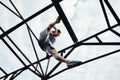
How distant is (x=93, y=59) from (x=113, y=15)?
1.49 m

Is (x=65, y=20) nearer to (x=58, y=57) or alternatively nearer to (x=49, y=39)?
(x=49, y=39)

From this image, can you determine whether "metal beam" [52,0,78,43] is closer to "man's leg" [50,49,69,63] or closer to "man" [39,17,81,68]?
"man" [39,17,81,68]

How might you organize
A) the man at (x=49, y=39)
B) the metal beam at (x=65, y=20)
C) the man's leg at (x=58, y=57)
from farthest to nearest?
the metal beam at (x=65, y=20), the man at (x=49, y=39), the man's leg at (x=58, y=57)

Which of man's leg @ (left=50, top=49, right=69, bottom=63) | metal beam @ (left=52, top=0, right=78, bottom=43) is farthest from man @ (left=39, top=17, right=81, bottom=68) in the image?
metal beam @ (left=52, top=0, right=78, bottom=43)

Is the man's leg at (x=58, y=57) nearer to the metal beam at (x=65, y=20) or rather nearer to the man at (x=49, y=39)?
the man at (x=49, y=39)

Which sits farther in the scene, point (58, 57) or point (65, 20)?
point (65, 20)

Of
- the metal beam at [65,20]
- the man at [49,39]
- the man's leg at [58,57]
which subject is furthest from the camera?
the metal beam at [65,20]

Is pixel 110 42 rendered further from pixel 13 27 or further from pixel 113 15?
pixel 13 27

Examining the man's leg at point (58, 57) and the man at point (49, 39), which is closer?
the man's leg at point (58, 57)

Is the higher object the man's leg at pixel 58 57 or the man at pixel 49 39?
the man at pixel 49 39

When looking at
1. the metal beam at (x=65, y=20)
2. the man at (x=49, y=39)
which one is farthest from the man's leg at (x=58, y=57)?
the metal beam at (x=65, y=20)

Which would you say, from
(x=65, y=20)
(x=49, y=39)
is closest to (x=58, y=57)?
(x=49, y=39)

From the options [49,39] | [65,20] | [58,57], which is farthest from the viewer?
[65,20]

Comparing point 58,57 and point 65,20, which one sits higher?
point 65,20
